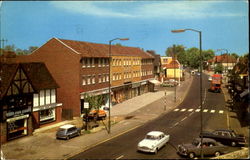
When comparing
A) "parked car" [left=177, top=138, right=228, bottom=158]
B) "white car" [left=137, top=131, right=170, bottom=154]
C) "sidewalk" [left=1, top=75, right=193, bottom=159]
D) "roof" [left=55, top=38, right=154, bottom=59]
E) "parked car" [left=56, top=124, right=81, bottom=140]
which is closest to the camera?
"parked car" [left=177, top=138, right=228, bottom=158]

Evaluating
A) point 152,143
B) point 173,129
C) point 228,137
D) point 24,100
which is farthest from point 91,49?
point 228,137

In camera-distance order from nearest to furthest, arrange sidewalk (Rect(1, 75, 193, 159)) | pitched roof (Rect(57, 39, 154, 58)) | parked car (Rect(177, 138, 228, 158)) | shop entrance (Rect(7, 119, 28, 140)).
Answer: parked car (Rect(177, 138, 228, 158)) < sidewalk (Rect(1, 75, 193, 159)) < shop entrance (Rect(7, 119, 28, 140)) < pitched roof (Rect(57, 39, 154, 58))

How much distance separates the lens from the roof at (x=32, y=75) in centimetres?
3097

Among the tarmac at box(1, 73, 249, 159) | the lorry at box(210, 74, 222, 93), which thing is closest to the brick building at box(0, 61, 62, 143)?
the tarmac at box(1, 73, 249, 159)

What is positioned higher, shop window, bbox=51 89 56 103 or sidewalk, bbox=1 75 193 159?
shop window, bbox=51 89 56 103

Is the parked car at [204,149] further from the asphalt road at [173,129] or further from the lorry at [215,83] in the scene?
the lorry at [215,83]

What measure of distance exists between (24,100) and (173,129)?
1889cm

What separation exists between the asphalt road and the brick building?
10162 millimetres

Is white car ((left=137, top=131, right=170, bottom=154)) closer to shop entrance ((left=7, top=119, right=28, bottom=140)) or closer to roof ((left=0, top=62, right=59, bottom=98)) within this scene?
shop entrance ((left=7, top=119, right=28, bottom=140))

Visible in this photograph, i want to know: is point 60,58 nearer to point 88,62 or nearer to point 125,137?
point 88,62

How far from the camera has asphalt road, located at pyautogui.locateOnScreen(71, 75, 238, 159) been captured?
25469mm

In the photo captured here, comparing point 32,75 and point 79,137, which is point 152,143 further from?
point 32,75

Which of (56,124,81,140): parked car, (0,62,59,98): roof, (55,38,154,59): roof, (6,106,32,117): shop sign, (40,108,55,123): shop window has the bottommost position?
(56,124,81,140): parked car

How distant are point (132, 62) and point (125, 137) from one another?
35.8 metres
